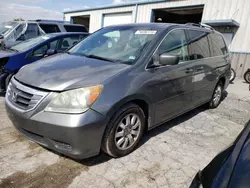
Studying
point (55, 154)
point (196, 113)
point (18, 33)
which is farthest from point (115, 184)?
point (18, 33)

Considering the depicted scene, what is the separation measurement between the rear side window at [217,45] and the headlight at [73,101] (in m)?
3.22

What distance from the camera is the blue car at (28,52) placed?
15.4 feet

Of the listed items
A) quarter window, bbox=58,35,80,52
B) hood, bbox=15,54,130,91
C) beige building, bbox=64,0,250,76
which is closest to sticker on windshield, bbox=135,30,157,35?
hood, bbox=15,54,130,91

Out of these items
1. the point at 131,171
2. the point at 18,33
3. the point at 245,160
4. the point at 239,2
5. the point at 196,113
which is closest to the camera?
the point at 245,160

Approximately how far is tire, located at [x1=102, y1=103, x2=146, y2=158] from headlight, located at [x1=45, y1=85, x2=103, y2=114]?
1.27 feet

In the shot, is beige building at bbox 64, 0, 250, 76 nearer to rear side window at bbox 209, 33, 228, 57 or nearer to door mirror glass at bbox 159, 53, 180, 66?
rear side window at bbox 209, 33, 228, 57

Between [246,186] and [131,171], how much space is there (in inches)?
61.3

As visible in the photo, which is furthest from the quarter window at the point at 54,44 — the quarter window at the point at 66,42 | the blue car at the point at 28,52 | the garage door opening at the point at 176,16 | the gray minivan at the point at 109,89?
the garage door opening at the point at 176,16

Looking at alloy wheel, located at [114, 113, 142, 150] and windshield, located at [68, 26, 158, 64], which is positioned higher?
windshield, located at [68, 26, 158, 64]

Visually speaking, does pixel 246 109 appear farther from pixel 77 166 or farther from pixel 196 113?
pixel 77 166

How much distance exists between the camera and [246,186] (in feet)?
3.73

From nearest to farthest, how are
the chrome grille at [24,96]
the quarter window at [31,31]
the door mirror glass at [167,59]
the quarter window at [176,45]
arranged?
the chrome grille at [24,96], the door mirror glass at [167,59], the quarter window at [176,45], the quarter window at [31,31]

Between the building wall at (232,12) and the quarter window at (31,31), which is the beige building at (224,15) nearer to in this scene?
the building wall at (232,12)

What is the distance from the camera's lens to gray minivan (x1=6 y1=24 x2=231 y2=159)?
7.27ft
